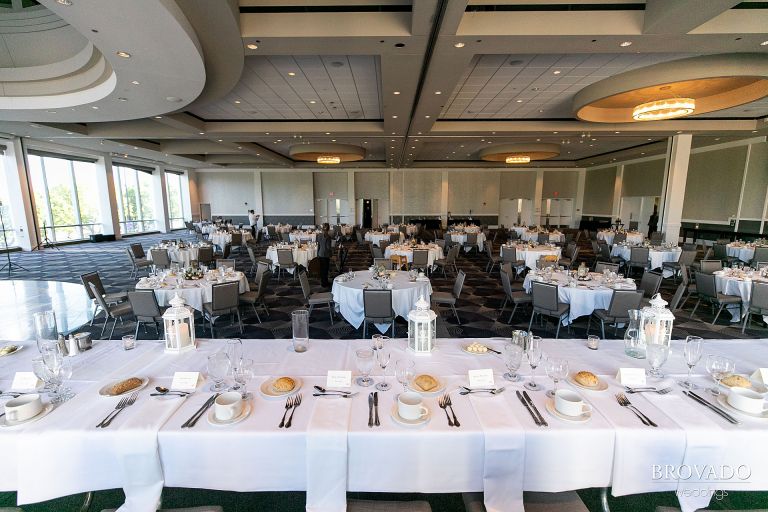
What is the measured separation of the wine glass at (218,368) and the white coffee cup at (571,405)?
1.85 meters

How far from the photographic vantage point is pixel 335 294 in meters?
5.67

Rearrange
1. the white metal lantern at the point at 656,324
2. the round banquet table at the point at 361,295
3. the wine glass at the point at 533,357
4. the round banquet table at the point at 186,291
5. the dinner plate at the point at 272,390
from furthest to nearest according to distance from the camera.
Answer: the round banquet table at the point at 186,291
the round banquet table at the point at 361,295
the white metal lantern at the point at 656,324
the wine glass at the point at 533,357
the dinner plate at the point at 272,390

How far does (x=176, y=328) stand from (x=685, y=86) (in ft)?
34.7

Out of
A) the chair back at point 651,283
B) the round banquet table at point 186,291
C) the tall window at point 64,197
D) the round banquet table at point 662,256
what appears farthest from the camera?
the tall window at point 64,197

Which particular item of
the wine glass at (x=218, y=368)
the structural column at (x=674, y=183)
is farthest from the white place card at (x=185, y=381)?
the structural column at (x=674, y=183)

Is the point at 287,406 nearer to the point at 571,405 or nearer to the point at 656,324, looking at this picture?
the point at 571,405

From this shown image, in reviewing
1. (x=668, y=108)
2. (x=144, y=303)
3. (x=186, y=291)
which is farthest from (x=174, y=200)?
(x=668, y=108)

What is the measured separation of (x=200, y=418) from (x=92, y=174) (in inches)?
839

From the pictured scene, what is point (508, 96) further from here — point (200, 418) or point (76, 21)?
point (200, 418)

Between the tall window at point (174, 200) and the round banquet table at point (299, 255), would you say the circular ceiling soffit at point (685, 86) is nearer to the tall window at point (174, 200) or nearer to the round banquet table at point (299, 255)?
the round banquet table at point (299, 255)

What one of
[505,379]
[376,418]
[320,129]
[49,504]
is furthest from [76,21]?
[320,129]

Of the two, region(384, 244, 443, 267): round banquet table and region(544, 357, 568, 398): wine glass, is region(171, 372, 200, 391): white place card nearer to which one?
region(544, 357, 568, 398): wine glass

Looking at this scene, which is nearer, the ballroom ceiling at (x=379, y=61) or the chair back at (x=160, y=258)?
the ballroom ceiling at (x=379, y=61)

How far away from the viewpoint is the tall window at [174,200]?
2306cm
